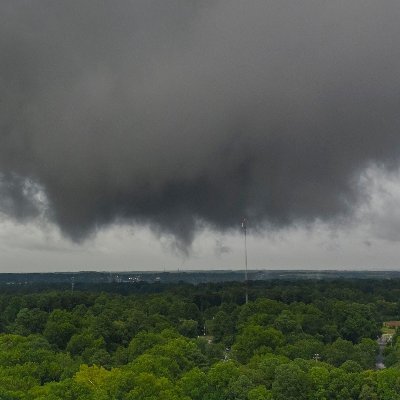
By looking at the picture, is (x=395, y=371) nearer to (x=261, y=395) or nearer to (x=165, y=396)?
(x=261, y=395)

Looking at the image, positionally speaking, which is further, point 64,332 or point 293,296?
point 293,296

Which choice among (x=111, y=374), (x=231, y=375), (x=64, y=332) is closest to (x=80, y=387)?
(x=111, y=374)

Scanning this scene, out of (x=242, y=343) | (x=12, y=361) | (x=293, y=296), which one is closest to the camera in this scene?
(x=12, y=361)

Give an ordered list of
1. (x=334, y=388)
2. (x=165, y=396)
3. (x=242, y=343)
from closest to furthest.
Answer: (x=165, y=396), (x=334, y=388), (x=242, y=343)

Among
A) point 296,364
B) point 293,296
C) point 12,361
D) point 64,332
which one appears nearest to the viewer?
point 296,364

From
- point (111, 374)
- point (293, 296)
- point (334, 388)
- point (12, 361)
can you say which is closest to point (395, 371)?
point (334, 388)

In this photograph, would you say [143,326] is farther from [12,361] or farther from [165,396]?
[165,396]

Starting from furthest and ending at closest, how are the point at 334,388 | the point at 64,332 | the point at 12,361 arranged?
the point at 64,332, the point at 12,361, the point at 334,388

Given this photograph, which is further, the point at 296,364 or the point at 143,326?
the point at 143,326

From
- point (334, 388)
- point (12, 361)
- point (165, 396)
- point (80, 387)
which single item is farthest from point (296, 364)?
point (12, 361)
